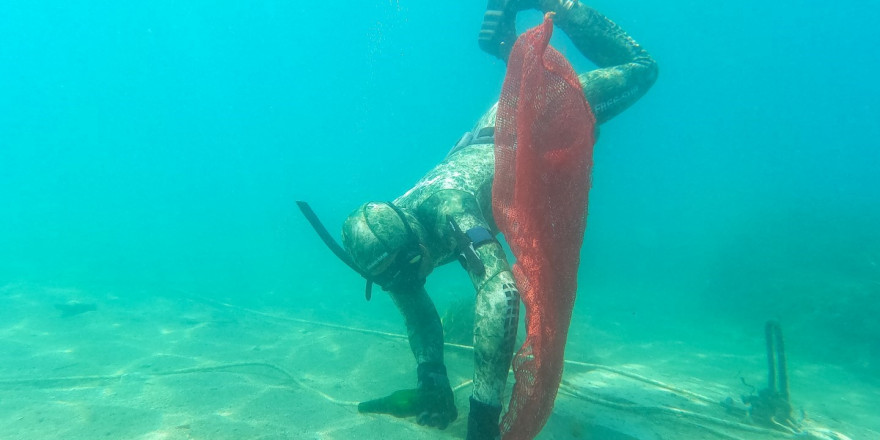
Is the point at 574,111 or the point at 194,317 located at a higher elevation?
the point at 574,111

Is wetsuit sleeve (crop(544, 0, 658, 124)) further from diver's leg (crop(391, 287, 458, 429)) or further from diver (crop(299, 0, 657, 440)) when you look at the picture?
diver's leg (crop(391, 287, 458, 429))

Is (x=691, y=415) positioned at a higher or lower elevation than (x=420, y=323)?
lower

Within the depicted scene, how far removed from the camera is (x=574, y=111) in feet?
9.28

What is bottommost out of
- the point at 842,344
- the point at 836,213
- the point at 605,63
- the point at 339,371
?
the point at 339,371

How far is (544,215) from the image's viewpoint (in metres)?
2.65

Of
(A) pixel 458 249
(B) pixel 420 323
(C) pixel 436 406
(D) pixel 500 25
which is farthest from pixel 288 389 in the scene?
(D) pixel 500 25

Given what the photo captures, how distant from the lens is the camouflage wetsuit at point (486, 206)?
7.82 ft

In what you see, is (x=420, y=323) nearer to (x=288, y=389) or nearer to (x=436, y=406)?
(x=436, y=406)

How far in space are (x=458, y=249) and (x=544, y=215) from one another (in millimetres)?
612

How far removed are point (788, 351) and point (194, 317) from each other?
51.3 ft

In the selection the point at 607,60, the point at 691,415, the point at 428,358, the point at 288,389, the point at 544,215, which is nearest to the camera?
the point at 544,215

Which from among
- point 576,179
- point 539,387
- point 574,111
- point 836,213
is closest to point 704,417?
point 539,387

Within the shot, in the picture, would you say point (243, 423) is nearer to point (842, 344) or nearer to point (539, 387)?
point (539, 387)

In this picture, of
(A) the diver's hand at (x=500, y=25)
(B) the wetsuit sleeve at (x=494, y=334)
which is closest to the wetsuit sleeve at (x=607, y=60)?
(A) the diver's hand at (x=500, y=25)
